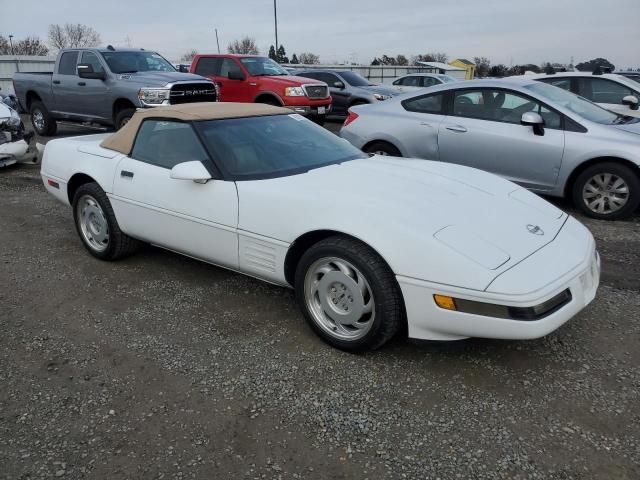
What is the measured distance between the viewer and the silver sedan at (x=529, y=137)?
212 inches

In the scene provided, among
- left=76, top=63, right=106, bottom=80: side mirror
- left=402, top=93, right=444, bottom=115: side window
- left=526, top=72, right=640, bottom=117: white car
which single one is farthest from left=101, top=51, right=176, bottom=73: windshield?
left=526, top=72, right=640, bottom=117: white car

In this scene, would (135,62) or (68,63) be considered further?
(68,63)

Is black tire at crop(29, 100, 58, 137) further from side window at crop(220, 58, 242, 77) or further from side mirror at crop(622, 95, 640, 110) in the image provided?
side mirror at crop(622, 95, 640, 110)

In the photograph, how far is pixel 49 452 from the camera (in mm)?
2297

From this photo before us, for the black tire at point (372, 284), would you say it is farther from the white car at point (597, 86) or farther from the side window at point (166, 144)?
the white car at point (597, 86)

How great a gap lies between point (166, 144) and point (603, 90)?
733 centimetres

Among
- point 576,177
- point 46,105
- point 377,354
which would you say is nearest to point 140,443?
point 377,354

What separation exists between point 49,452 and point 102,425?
9.6 inches

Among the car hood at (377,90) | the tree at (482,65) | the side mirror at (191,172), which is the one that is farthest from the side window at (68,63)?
the tree at (482,65)

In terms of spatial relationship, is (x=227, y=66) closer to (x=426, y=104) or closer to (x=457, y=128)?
(x=426, y=104)

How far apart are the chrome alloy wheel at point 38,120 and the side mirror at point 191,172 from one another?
9.72 metres

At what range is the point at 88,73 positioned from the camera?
9.52 metres

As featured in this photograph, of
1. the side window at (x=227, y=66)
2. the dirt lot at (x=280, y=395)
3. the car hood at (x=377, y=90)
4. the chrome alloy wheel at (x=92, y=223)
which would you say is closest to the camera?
the dirt lot at (x=280, y=395)

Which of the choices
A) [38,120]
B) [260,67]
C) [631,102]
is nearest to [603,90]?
[631,102]
